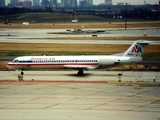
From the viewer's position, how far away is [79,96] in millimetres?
47531

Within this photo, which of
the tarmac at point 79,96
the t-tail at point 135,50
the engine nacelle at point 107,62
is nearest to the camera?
the tarmac at point 79,96

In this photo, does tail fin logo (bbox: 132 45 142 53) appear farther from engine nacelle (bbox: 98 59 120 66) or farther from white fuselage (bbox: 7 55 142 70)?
engine nacelle (bbox: 98 59 120 66)

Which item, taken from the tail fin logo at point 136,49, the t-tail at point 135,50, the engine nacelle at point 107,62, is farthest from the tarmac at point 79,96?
the tail fin logo at point 136,49

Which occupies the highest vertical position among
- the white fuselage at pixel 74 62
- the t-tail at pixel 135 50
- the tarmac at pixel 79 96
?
the t-tail at pixel 135 50

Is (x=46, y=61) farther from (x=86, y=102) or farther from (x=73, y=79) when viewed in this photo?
(x=86, y=102)

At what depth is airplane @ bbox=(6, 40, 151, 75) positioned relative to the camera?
62.8 m

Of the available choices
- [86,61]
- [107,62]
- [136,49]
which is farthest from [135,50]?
[86,61]

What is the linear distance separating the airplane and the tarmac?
63.0 inches

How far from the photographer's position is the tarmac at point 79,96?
3881cm

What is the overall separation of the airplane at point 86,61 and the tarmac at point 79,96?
1.60m

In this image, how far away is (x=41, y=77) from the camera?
6328cm

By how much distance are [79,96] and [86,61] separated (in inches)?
641

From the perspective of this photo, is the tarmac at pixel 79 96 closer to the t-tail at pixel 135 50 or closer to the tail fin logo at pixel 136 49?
the t-tail at pixel 135 50

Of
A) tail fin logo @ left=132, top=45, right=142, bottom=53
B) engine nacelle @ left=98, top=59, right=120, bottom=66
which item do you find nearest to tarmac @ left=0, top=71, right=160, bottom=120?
engine nacelle @ left=98, top=59, right=120, bottom=66
